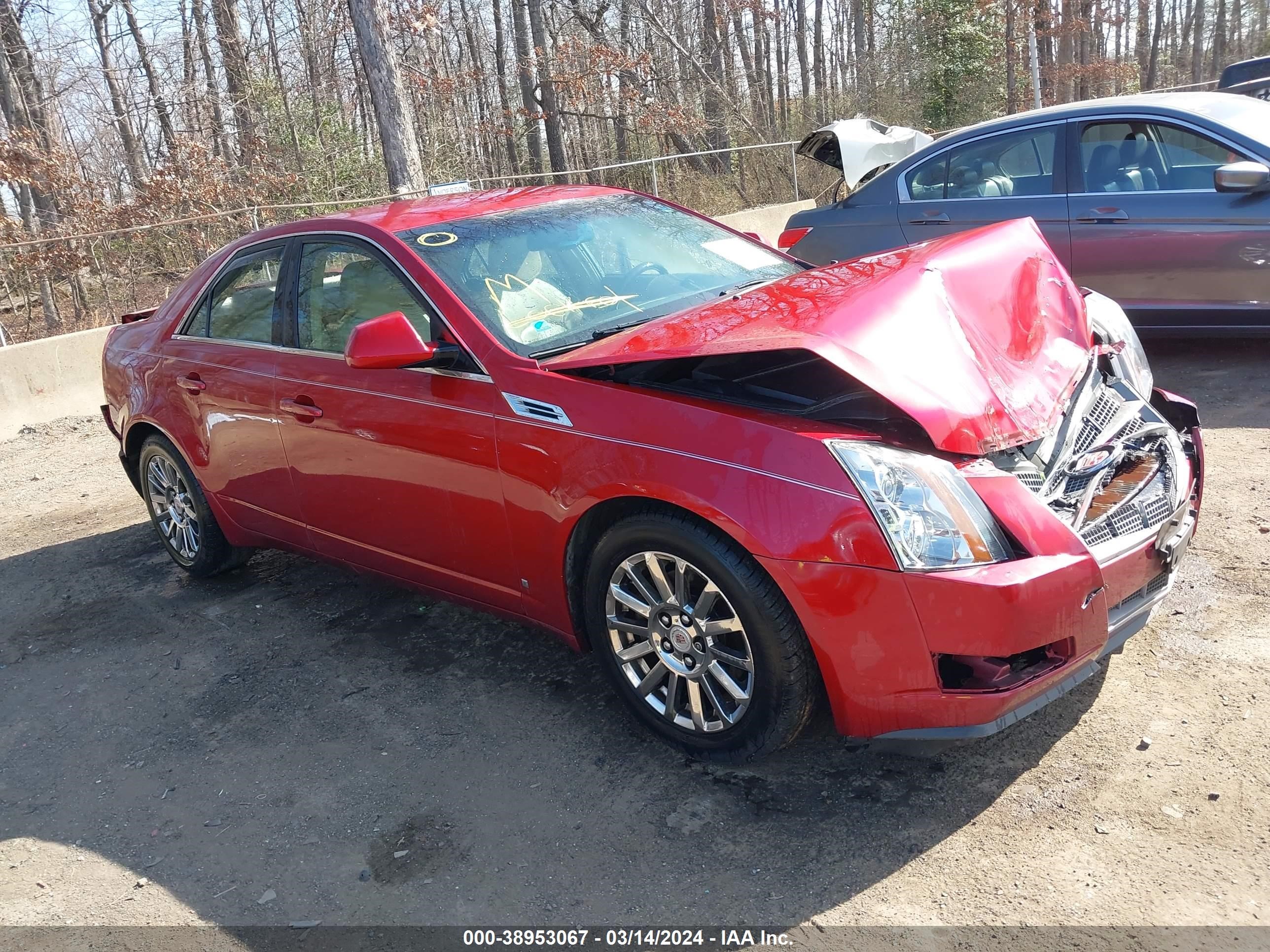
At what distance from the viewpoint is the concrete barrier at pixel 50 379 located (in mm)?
9391

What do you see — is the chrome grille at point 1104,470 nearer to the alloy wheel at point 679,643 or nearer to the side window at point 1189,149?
the alloy wheel at point 679,643

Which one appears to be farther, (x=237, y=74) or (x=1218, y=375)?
(x=237, y=74)

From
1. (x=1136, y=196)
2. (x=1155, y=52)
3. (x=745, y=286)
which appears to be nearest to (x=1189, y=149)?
(x=1136, y=196)

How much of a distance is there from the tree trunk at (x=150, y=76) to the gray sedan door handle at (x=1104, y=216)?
66.5 feet

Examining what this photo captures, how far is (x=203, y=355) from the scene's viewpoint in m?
4.92

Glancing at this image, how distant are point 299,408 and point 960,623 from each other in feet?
9.25

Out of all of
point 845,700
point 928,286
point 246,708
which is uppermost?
point 928,286

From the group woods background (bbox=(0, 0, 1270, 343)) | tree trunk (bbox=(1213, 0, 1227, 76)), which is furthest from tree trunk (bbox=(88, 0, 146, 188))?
tree trunk (bbox=(1213, 0, 1227, 76))

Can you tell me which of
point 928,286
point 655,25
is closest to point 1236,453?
point 928,286

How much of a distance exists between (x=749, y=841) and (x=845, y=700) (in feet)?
1.57

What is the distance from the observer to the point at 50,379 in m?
9.69

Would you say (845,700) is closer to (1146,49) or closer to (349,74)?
(349,74)

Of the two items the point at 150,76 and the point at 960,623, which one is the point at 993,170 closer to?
the point at 960,623

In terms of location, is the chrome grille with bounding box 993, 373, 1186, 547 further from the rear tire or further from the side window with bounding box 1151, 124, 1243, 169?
the rear tire
